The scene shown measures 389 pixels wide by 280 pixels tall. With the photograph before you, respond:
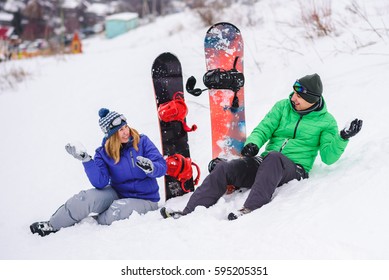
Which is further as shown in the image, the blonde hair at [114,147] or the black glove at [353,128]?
the blonde hair at [114,147]

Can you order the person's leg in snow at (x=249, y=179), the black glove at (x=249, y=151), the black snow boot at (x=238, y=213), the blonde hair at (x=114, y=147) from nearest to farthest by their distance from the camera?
1. the black snow boot at (x=238, y=213)
2. the person's leg in snow at (x=249, y=179)
3. the black glove at (x=249, y=151)
4. the blonde hair at (x=114, y=147)

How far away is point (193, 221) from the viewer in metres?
2.47

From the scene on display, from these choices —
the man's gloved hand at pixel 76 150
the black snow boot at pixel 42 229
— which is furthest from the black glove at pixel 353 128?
the black snow boot at pixel 42 229

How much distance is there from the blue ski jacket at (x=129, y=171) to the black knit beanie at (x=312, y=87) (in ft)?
3.86

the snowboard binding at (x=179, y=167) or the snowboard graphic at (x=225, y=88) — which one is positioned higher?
the snowboard graphic at (x=225, y=88)

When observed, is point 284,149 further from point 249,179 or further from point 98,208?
point 98,208

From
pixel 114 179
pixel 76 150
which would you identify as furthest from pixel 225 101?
pixel 76 150

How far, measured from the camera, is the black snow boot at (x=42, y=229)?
2748 millimetres

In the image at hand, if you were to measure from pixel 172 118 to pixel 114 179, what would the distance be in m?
0.73

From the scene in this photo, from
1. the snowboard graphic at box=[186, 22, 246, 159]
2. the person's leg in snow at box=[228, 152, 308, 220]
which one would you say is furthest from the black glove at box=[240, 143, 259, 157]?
the snowboard graphic at box=[186, 22, 246, 159]

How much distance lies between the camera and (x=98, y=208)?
2898 mm

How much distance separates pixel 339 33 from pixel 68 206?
4.71 m

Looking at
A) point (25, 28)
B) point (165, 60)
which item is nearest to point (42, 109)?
point (165, 60)

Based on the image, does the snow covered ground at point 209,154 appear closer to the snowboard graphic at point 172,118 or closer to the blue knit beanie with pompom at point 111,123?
the snowboard graphic at point 172,118
